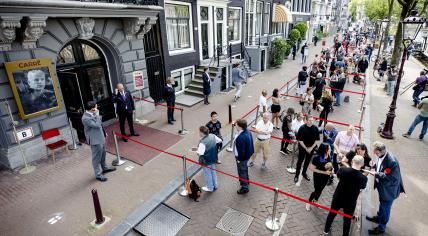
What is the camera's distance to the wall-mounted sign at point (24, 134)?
7449 mm

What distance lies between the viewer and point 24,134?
7590 millimetres

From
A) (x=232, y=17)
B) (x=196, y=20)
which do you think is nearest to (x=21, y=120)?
(x=196, y=20)

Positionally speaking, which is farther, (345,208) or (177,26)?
(177,26)

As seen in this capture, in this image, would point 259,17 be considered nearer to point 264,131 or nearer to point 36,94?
→ point 264,131

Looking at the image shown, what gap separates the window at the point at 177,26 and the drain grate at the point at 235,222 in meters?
10.1

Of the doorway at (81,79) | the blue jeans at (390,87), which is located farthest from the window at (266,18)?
the doorway at (81,79)

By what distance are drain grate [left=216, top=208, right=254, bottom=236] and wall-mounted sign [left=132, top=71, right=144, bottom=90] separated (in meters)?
6.93

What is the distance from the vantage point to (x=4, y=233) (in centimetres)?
536

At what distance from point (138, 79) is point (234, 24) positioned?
11.2 metres

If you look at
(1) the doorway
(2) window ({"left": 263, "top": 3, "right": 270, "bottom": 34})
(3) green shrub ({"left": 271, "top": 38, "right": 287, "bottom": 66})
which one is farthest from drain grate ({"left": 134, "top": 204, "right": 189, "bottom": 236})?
(2) window ({"left": 263, "top": 3, "right": 270, "bottom": 34})

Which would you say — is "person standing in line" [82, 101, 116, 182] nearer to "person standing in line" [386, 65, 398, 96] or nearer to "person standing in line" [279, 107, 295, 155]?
"person standing in line" [279, 107, 295, 155]

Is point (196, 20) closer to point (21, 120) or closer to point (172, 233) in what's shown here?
point (21, 120)

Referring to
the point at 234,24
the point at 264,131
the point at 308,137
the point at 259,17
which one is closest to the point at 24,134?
the point at 264,131

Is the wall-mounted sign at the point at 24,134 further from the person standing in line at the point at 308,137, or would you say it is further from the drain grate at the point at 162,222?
the person standing in line at the point at 308,137
